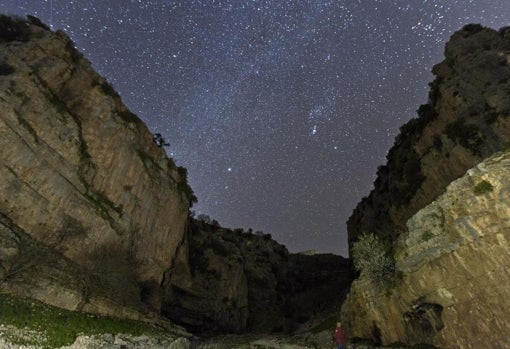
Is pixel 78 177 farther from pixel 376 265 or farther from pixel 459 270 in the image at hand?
pixel 459 270

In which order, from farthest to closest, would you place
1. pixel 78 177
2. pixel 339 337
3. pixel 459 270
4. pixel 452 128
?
pixel 452 128, pixel 78 177, pixel 339 337, pixel 459 270

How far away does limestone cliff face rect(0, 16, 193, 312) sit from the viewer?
132 feet

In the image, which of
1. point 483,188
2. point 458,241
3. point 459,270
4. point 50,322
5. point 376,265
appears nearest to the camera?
point 483,188

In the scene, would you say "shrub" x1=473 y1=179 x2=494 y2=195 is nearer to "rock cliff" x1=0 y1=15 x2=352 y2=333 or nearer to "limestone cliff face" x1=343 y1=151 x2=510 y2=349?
"limestone cliff face" x1=343 y1=151 x2=510 y2=349

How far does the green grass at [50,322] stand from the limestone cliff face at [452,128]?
49338 mm

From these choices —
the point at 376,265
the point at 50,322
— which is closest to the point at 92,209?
the point at 50,322

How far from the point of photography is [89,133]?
5303 cm

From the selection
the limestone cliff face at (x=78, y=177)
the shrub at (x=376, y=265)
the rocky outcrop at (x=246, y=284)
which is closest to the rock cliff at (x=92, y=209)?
the limestone cliff face at (x=78, y=177)

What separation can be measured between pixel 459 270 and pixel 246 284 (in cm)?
6577

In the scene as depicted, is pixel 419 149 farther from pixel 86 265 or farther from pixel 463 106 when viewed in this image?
pixel 86 265

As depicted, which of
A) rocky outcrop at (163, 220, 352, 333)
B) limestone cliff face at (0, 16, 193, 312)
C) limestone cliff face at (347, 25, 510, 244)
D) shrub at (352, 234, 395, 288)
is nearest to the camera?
shrub at (352, 234, 395, 288)

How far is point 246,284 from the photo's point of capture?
86812mm

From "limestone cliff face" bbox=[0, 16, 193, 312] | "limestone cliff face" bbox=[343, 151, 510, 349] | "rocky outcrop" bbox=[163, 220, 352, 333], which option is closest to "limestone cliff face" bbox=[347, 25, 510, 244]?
"limestone cliff face" bbox=[343, 151, 510, 349]

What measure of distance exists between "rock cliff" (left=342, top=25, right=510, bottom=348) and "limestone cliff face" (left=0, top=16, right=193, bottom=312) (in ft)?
107
